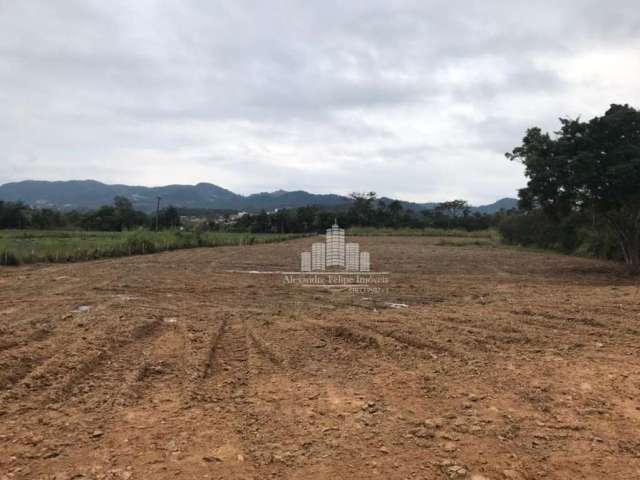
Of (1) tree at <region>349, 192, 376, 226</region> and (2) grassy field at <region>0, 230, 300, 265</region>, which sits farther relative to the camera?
(1) tree at <region>349, 192, 376, 226</region>

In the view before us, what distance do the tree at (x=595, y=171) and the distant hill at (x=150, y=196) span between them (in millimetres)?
112752

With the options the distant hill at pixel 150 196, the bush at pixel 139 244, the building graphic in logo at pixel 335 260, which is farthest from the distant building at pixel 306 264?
the distant hill at pixel 150 196

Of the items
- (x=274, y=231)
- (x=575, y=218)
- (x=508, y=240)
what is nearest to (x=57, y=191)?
(x=274, y=231)

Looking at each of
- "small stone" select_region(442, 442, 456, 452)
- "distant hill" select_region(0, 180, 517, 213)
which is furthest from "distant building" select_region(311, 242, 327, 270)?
"distant hill" select_region(0, 180, 517, 213)

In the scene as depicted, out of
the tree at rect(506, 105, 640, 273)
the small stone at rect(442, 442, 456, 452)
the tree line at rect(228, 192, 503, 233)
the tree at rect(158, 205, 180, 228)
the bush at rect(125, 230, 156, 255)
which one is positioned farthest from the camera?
the tree line at rect(228, 192, 503, 233)

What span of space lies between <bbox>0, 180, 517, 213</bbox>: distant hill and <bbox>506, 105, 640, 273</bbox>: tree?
11275 cm

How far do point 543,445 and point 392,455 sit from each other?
89 centimetres

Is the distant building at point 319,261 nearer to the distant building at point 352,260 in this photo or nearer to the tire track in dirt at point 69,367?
the distant building at point 352,260

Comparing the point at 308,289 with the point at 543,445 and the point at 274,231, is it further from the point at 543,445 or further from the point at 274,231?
the point at 274,231

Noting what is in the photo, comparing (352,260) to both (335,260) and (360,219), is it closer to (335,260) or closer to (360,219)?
(335,260)

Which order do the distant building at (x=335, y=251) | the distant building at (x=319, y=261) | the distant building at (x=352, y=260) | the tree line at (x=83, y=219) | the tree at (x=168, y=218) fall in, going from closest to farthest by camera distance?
the distant building at (x=319, y=261) → the distant building at (x=352, y=260) → the distant building at (x=335, y=251) → the tree line at (x=83, y=219) → the tree at (x=168, y=218)

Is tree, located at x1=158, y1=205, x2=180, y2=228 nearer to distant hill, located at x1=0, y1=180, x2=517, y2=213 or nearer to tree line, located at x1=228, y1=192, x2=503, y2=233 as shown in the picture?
tree line, located at x1=228, y1=192, x2=503, y2=233

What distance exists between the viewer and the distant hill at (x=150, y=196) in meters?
133

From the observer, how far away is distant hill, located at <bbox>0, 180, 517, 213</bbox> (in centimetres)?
13325
